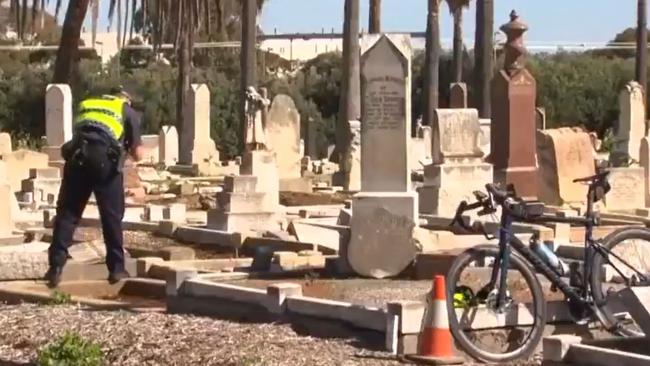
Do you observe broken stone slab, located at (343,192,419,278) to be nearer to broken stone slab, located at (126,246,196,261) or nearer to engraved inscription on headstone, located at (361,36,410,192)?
engraved inscription on headstone, located at (361,36,410,192)

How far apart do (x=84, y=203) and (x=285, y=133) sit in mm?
18166

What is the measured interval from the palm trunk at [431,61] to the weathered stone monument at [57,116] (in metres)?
19.0

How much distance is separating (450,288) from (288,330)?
1.13 meters

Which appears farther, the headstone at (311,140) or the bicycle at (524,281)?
the headstone at (311,140)

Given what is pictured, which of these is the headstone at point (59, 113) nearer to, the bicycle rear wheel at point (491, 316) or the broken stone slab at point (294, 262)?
the broken stone slab at point (294, 262)

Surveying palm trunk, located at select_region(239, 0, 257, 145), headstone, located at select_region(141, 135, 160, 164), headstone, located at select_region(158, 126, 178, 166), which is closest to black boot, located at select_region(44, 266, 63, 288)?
palm trunk, located at select_region(239, 0, 257, 145)

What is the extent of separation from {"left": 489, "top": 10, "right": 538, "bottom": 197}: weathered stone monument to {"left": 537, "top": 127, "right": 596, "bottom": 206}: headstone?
476mm

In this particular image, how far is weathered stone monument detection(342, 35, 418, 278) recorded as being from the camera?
12.4 meters

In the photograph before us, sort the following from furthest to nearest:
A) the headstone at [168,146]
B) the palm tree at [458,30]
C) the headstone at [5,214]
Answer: the palm tree at [458,30]
the headstone at [168,146]
the headstone at [5,214]

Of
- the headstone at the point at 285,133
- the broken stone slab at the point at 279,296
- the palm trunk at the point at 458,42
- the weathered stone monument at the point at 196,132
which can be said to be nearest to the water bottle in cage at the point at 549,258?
the broken stone slab at the point at 279,296

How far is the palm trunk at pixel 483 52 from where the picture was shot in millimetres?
36094

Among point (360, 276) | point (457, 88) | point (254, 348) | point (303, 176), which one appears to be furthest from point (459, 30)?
point (254, 348)

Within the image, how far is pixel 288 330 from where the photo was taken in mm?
9641

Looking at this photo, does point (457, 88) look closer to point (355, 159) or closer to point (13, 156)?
point (355, 159)
